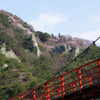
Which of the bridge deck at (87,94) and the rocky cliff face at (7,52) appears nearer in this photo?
the bridge deck at (87,94)

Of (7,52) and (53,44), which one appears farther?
(53,44)

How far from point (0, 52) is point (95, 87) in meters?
59.3

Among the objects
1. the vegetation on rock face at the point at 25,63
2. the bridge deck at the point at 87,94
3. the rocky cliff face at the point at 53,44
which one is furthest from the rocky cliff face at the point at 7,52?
the bridge deck at the point at 87,94

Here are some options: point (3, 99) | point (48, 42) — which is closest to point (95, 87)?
point (3, 99)

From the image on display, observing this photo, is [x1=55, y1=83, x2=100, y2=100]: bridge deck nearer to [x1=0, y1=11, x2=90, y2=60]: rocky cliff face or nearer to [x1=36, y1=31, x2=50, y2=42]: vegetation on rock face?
[x1=0, y1=11, x2=90, y2=60]: rocky cliff face

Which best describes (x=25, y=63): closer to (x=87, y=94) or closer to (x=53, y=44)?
(x=53, y=44)

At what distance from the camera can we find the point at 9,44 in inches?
2936

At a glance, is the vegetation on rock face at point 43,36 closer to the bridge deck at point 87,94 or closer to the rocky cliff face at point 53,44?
the rocky cliff face at point 53,44

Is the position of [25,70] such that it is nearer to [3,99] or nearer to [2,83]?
[2,83]

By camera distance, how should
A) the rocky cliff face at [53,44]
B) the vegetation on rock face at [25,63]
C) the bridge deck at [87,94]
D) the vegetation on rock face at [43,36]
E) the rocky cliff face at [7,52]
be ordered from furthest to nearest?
the vegetation on rock face at [43,36] → the rocky cliff face at [53,44] → the rocky cliff face at [7,52] → the vegetation on rock face at [25,63] → the bridge deck at [87,94]

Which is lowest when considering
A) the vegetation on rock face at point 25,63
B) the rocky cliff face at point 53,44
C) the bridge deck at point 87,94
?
the bridge deck at point 87,94

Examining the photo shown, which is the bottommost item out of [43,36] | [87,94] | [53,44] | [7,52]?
[87,94]

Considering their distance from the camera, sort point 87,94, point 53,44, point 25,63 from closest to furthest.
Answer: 1. point 87,94
2. point 25,63
3. point 53,44

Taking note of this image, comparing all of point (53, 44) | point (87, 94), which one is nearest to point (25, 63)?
point (53, 44)
